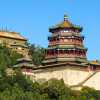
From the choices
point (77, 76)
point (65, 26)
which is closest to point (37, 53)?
point (65, 26)

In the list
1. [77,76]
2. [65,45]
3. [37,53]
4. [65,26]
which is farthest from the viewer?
[37,53]

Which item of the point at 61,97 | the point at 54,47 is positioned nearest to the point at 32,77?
the point at 54,47

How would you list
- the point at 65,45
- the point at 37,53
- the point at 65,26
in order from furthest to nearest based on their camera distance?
1. the point at 37,53
2. the point at 65,26
3. the point at 65,45

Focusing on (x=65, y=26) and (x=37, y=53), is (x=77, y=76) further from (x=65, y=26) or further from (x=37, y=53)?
(x=37, y=53)

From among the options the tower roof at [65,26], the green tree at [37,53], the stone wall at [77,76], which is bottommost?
the stone wall at [77,76]

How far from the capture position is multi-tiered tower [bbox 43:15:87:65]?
67875mm

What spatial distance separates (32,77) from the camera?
6731 centimetres

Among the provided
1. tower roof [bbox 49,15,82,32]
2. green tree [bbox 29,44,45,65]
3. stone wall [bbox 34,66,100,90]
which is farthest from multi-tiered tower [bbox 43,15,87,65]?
green tree [bbox 29,44,45,65]

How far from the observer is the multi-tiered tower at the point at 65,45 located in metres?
67.9

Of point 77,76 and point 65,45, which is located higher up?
point 65,45

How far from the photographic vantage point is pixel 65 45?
68500 mm

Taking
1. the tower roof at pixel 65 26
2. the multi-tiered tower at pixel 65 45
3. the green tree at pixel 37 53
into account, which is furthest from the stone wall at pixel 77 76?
the green tree at pixel 37 53

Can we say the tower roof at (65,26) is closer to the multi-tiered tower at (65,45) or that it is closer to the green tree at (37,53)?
the multi-tiered tower at (65,45)

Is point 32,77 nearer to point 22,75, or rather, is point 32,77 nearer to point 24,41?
point 22,75
